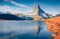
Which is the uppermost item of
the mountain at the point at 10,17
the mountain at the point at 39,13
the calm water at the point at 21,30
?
the mountain at the point at 39,13

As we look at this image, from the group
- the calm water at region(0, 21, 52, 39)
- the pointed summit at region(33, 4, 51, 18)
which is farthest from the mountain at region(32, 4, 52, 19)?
the calm water at region(0, 21, 52, 39)

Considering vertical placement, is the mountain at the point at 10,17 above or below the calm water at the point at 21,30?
above

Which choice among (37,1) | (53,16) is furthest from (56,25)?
(37,1)

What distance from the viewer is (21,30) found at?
7992 mm

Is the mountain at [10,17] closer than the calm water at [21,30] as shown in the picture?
No

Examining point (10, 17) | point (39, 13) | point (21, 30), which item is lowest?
point (21, 30)

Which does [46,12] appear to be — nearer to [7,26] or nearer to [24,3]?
[24,3]

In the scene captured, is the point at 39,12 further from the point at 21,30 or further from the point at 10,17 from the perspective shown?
the point at 10,17

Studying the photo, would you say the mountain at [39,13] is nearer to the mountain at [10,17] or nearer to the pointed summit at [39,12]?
the pointed summit at [39,12]

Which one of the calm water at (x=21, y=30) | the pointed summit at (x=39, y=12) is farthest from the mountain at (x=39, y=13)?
the calm water at (x=21, y=30)

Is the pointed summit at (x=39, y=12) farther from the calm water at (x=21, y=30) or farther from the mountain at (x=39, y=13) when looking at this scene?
the calm water at (x=21, y=30)

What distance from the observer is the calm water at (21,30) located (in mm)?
7805

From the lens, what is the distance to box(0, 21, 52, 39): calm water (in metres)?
7.80

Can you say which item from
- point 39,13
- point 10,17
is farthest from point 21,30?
point 39,13
